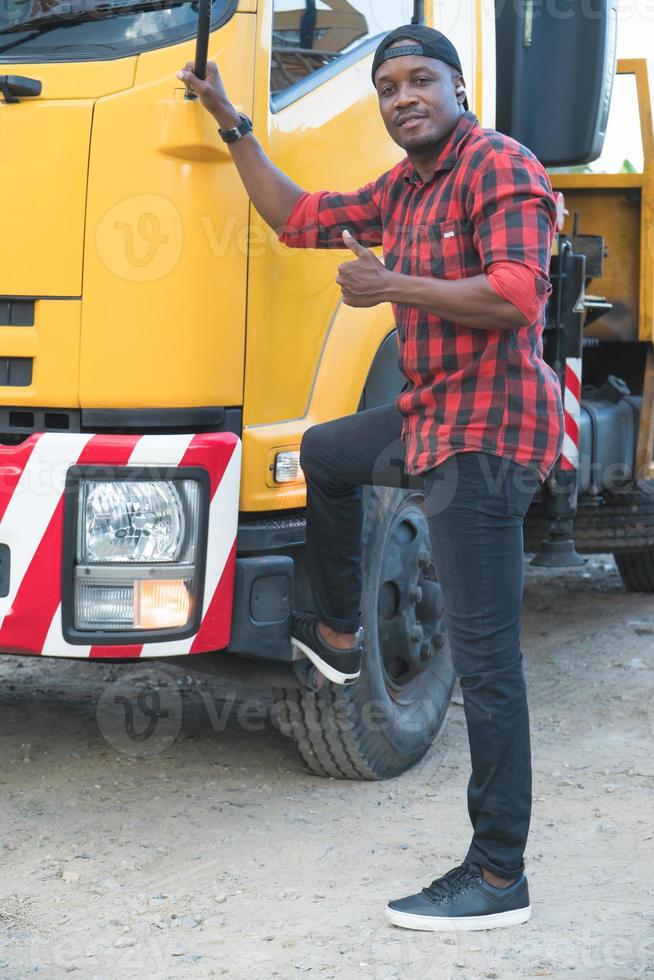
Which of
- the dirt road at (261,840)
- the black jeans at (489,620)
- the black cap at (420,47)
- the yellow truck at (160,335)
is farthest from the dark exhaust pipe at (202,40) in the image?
the dirt road at (261,840)

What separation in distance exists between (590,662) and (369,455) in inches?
98.6

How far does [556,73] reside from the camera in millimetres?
4281

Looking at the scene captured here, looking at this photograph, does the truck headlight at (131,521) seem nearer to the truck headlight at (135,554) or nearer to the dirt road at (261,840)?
the truck headlight at (135,554)

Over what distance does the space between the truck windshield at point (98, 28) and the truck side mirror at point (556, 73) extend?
1.55 meters

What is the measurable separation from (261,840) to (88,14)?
6.80 ft

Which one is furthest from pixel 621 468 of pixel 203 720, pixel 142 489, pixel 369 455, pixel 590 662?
pixel 142 489

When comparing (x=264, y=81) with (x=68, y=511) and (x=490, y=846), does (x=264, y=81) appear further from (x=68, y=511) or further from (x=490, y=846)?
(x=490, y=846)

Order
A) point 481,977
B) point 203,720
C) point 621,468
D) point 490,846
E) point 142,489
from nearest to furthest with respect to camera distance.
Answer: point 481,977 → point 490,846 → point 142,489 → point 203,720 → point 621,468

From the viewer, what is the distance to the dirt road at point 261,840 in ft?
8.46

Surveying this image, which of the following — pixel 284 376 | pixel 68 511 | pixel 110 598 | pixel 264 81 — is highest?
pixel 264 81

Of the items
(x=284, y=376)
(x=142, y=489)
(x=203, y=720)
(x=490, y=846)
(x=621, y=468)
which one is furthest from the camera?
(x=621, y=468)

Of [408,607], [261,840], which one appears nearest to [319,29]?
[408,607]

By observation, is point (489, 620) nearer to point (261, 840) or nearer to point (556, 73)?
point (261, 840)

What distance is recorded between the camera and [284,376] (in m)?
3.15
